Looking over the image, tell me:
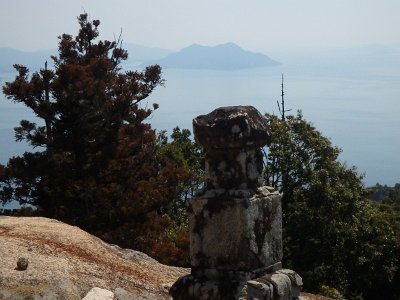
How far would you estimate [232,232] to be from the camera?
6375mm

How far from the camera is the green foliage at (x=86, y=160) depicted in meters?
22.9

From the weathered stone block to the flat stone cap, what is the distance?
62 centimetres

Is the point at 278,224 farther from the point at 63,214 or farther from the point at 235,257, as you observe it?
the point at 63,214

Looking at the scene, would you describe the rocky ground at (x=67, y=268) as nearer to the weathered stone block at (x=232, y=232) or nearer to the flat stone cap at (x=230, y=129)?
the weathered stone block at (x=232, y=232)

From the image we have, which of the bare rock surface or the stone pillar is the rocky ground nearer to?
the bare rock surface

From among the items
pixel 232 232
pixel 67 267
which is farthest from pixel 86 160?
pixel 232 232

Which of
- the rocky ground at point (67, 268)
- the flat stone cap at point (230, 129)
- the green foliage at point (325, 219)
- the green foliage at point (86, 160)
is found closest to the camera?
the flat stone cap at point (230, 129)

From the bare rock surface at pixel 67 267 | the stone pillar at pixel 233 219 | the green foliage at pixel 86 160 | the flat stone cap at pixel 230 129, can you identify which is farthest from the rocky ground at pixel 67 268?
the green foliage at pixel 86 160

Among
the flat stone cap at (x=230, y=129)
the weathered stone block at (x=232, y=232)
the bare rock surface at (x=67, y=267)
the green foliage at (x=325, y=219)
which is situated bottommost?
the green foliage at (x=325, y=219)

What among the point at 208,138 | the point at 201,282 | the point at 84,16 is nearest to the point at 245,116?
the point at 208,138

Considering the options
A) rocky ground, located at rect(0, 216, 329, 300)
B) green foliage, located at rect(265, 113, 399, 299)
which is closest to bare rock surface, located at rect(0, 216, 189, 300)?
rocky ground, located at rect(0, 216, 329, 300)

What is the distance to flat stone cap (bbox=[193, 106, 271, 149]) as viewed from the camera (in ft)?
20.7

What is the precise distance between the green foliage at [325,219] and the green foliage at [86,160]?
879cm

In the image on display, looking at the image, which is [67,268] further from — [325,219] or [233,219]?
[325,219]
